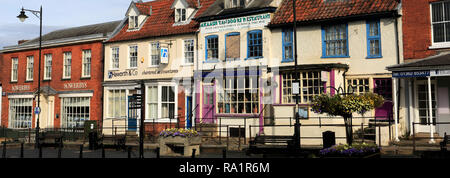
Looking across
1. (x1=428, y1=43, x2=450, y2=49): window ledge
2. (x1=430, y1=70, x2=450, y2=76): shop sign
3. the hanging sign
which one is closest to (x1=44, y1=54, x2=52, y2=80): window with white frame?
the hanging sign

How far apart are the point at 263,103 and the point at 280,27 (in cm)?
412

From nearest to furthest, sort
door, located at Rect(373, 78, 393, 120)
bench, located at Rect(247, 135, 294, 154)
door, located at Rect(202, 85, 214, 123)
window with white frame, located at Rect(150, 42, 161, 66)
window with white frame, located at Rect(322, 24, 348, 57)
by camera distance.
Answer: bench, located at Rect(247, 135, 294, 154) < door, located at Rect(373, 78, 393, 120) < window with white frame, located at Rect(322, 24, 348, 57) < door, located at Rect(202, 85, 214, 123) < window with white frame, located at Rect(150, 42, 161, 66)

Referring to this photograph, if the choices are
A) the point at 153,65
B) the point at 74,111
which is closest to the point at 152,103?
the point at 153,65

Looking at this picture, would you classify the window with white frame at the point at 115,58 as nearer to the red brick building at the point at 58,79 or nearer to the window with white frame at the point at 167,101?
the red brick building at the point at 58,79

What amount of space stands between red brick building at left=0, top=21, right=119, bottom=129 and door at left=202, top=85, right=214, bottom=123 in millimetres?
8475

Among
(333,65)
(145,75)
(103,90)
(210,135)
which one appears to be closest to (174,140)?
(210,135)

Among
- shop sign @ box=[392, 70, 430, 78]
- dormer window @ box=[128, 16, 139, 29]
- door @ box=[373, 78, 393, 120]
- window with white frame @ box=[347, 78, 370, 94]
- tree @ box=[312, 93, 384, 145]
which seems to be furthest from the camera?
dormer window @ box=[128, 16, 139, 29]

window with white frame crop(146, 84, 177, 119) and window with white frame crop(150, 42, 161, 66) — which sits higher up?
window with white frame crop(150, 42, 161, 66)

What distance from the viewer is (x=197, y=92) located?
25312mm

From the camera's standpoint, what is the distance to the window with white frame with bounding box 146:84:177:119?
2666cm

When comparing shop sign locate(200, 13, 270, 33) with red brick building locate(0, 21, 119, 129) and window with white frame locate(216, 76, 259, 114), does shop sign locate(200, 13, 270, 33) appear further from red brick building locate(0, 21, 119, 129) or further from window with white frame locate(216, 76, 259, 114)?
red brick building locate(0, 21, 119, 129)

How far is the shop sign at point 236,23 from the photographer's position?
2384 centimetres

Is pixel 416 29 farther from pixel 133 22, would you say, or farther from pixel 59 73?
pixel 59 73

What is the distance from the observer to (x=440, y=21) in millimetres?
19672
